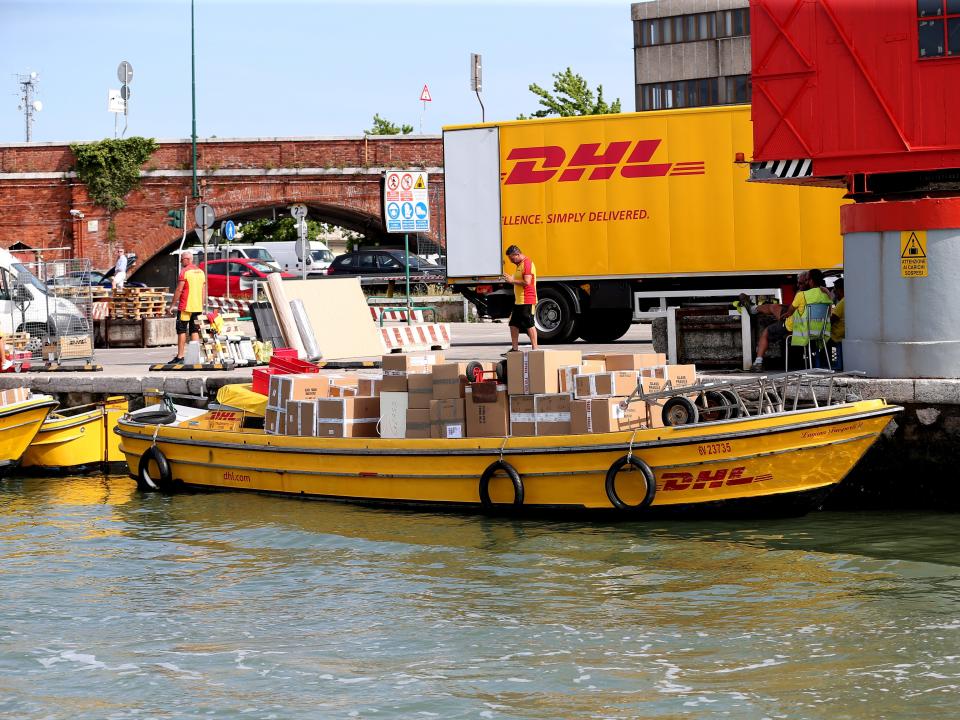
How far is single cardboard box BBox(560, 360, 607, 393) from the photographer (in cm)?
1323

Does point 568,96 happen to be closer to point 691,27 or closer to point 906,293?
point 691,27

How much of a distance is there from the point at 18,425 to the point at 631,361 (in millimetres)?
7648

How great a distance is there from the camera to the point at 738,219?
73.2 feet

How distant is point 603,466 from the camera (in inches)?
507

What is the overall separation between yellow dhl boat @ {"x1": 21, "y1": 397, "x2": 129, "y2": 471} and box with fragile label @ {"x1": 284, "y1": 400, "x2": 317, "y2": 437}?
11.8 ft

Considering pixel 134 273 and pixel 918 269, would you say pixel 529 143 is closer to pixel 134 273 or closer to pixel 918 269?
pixel 918 269

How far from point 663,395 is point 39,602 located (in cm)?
558

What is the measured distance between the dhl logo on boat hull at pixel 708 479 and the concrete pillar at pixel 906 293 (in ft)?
8.58

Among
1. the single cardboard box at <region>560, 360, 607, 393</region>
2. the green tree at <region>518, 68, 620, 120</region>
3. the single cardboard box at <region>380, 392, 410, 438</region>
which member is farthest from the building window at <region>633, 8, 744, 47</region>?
the single cardboard box at <region>560, 360, 607, 393</region>

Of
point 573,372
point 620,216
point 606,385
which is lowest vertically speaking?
point 606,385

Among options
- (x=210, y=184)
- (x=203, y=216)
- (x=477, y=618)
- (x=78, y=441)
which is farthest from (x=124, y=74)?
(x=477, y=618)

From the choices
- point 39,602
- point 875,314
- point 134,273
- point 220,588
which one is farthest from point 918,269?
point 134,273

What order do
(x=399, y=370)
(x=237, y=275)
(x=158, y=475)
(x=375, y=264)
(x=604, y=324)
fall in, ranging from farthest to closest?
(x=375, y=264), (x=237, y=275), (x=604, y=324), (x=158, y=475), (x=399, y=370)

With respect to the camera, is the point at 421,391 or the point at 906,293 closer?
the point at 421,391
